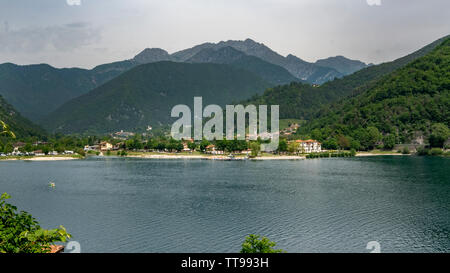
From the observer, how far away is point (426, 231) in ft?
101

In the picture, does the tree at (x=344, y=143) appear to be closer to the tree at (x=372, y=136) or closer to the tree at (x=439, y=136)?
the tree at (x=372, y=136)

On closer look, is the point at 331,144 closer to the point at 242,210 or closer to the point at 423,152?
the point at 423,152

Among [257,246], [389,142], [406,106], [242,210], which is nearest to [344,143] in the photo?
[389,142]

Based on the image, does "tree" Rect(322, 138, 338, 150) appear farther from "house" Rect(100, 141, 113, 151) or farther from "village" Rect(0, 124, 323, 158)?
"house" Rect(100, 141, 113, 151)

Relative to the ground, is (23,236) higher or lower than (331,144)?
lower

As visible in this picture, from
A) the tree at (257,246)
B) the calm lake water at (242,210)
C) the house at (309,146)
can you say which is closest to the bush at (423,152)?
the house at (309,146)

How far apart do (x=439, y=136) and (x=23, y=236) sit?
422ft

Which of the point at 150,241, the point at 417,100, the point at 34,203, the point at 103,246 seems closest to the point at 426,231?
the point at 150,241

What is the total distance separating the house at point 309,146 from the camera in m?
128

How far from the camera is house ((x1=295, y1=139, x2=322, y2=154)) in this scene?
420 feet

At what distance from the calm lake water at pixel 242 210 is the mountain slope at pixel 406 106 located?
227 ft

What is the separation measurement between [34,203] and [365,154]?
4033 inches

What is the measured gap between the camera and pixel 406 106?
5586 inches
